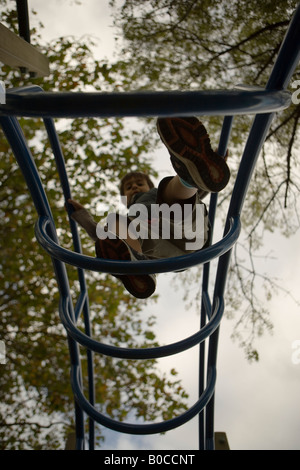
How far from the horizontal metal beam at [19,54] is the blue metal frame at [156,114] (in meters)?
0.40

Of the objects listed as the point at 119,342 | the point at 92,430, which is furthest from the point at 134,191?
the point at 119,342

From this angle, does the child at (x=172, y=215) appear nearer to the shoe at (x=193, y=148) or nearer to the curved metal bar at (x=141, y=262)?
the shoe at (x=193, y=148)

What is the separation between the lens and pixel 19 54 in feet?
5.74

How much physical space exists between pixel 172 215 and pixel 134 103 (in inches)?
29.9

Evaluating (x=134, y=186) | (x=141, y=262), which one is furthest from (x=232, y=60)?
(x=141, y=262)

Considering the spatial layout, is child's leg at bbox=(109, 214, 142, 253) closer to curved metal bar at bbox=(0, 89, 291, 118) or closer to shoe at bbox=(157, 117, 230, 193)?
shoe at bbox=(157, 117, 230, 193)

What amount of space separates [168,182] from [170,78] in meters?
2.23

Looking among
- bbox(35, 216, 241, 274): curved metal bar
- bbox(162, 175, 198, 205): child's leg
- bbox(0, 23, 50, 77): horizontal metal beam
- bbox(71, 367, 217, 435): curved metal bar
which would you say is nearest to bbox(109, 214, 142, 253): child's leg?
bbox(162, 175, 198, 205): child's leg

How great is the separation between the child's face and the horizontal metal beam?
2.33 ft

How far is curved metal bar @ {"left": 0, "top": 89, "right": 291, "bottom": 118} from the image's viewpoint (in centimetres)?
68

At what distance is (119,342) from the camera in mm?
5098

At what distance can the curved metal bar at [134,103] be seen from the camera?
0.68 metres
